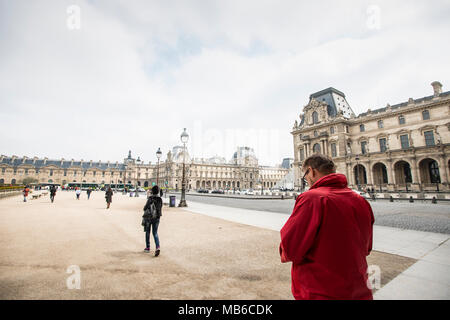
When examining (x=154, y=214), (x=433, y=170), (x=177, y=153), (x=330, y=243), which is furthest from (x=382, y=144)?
(x=177, y=153)

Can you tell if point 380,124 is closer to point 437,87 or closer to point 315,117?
point 437,87

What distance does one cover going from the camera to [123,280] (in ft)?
12.9

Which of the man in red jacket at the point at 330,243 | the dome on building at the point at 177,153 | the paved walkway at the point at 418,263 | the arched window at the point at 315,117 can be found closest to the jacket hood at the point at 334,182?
the man in red jacket at the point at 330,243

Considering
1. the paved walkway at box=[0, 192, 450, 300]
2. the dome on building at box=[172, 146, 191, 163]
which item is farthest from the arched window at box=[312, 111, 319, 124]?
the dome on building at box=[172, 146, 191, 163]

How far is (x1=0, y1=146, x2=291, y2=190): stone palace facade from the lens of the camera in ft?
316

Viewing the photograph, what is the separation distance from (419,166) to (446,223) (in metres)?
34.6

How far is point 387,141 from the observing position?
4072cm

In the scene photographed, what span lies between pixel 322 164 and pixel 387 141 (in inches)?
1926

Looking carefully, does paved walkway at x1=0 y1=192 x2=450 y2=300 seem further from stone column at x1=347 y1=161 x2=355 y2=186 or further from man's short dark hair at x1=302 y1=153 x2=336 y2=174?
stone column at x1=347 y1=161 x2=355 y2=186

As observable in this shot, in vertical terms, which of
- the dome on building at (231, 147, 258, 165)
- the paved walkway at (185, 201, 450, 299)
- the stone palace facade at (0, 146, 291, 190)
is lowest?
the paved walkway at (185, 201, 450, 299)

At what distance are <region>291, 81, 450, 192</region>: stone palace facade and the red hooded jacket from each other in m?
35.2

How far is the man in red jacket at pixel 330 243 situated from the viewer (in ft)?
5.31
